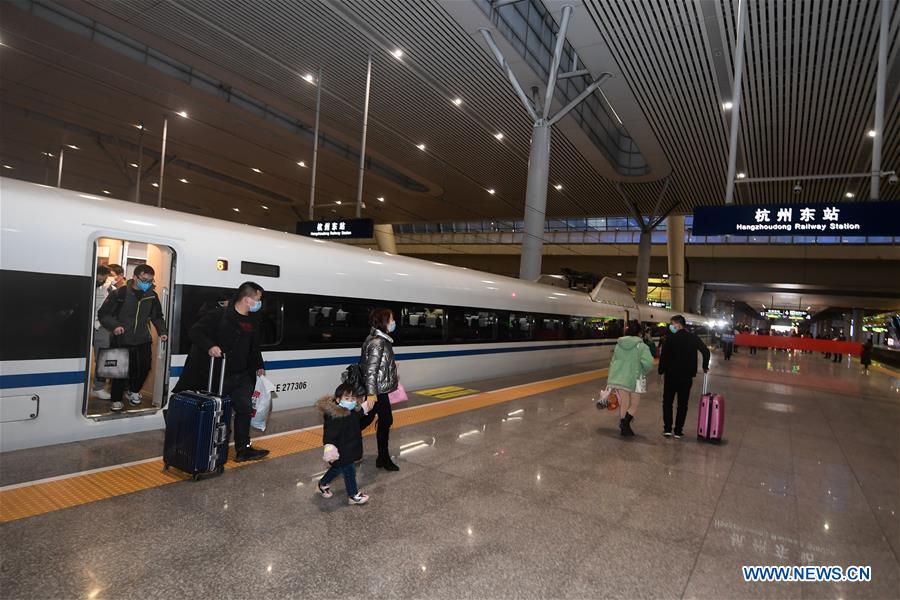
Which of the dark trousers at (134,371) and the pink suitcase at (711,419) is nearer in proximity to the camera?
the dark trousers at (134,371)

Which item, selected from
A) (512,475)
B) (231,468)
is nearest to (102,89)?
(231,468)

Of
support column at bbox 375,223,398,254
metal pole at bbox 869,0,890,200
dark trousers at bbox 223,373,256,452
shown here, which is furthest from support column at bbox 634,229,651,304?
dark trousers at bbox 223,373,256,452

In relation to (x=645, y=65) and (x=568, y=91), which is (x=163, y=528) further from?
(x=568, y=91)

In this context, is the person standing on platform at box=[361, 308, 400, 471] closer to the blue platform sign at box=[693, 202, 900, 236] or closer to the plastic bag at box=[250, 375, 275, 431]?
the plastic bag at box=[250, 375, 275, 431]

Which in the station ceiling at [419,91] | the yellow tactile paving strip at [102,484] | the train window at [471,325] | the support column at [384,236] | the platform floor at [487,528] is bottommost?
the platform floor at [487,528]

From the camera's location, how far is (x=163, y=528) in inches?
127

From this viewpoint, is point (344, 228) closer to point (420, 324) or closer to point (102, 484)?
point (420, 324)

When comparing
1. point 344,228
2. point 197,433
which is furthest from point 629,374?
point 344,228

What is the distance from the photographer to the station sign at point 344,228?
38.1 feet

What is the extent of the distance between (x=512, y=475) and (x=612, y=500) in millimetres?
903

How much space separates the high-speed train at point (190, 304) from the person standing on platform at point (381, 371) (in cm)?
208

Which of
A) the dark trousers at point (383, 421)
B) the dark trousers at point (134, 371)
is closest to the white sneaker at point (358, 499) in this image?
the dark trousers at point (383, 421)

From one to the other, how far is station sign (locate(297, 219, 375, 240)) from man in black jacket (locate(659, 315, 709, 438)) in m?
6.98

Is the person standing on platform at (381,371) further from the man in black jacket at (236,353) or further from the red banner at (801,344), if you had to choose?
the red banner at (801,344)
